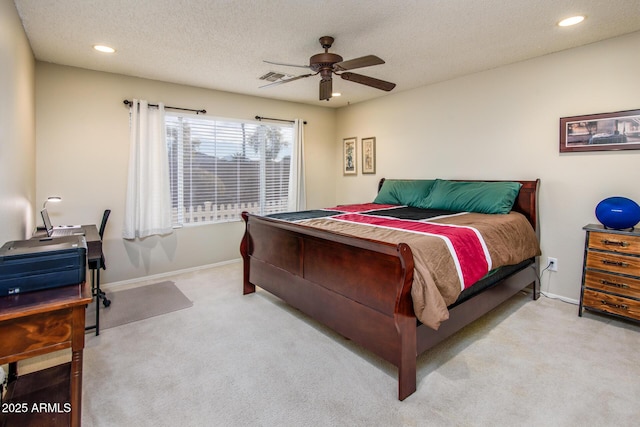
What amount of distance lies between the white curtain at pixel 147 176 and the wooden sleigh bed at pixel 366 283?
1344 millimetres

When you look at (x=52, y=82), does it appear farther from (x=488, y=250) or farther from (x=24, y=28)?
(x=488, y=250)

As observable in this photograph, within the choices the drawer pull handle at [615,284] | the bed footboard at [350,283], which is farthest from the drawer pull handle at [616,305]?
the bed footboard at [350,283]

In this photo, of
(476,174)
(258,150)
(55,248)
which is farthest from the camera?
(258,150)

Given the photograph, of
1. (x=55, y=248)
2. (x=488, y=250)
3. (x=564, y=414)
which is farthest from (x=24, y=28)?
(x=564, y=414)

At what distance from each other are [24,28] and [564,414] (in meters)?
4.47

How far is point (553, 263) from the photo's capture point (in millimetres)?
3328

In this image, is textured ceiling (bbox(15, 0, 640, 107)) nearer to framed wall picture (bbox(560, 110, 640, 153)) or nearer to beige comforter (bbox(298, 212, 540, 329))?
framed wall picture (bbox(560, 110, 640, 153))

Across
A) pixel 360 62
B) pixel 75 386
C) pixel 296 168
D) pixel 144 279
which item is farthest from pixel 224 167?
pixel 75 386

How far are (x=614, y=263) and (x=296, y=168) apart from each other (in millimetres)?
3884

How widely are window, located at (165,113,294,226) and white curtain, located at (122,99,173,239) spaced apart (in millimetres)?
153

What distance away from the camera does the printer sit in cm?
137

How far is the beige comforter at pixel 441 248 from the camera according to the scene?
1843 mm

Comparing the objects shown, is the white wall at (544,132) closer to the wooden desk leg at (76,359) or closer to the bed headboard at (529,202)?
the bed headboard at (529,202)

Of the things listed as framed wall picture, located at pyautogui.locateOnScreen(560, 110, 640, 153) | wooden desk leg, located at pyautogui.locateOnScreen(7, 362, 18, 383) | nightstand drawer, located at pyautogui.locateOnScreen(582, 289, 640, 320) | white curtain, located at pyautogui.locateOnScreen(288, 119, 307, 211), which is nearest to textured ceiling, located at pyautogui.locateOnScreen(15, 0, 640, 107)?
framed wall picture, located at pyautogui.locateOnScreen(560, 110, 640, 153)
